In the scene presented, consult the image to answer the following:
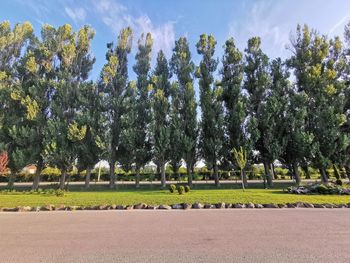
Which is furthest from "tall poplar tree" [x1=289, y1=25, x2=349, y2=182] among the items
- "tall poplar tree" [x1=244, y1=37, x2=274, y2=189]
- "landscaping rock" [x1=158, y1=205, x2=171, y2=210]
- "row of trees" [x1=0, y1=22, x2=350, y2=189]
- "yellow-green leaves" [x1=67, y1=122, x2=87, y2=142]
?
"yellow-green leaves" [x1=67, y1=122, x2=87, y2=142]

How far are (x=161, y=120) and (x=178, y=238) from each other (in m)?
19.3

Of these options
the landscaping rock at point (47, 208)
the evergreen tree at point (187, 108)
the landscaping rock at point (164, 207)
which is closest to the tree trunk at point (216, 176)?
the evergreen tree at point (187, 108)

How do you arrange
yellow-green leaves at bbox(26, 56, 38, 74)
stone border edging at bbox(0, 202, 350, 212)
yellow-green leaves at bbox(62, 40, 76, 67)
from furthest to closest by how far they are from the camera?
yellow-green leaves at bbox(62, 40, 76, 67), yellow-green leaves at bbox(26, 56, 38, 74), stone border edging at bbox(0, 202, 350, 212)

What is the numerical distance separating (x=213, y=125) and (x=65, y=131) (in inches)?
522

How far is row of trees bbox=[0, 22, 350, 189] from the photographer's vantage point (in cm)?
2402

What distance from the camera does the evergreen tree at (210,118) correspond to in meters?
24.7

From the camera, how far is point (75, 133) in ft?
77.3

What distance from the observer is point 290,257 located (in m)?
4.95

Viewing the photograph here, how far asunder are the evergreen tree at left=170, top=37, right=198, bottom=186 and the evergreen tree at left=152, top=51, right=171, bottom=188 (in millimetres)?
1324

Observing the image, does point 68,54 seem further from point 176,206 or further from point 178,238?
point 178,238

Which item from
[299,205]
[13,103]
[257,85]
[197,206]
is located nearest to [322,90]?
[257,85]

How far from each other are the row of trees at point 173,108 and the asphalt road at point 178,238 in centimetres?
1463

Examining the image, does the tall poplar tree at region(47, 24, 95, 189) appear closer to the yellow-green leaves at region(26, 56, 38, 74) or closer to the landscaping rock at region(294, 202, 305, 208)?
the yellow-green leaves at region(26, 56, 38, 74)

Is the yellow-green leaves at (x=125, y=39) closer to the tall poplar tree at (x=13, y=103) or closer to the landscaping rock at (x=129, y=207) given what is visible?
the tall poplar tree at (x=13, y=103)
